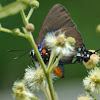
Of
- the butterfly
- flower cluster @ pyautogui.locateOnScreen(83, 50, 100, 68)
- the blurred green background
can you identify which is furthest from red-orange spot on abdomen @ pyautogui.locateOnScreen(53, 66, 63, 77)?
the blurred green background

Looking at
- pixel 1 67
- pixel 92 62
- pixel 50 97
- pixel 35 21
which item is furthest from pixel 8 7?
pixel 1 67

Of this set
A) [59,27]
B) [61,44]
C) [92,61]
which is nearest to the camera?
[61,44]

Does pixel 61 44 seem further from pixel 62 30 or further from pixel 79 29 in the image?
pixel 79 29

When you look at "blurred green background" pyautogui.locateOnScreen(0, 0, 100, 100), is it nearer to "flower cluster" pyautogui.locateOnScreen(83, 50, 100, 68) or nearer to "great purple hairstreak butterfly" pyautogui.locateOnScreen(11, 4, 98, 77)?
"great purple hairstreak butterfly" pyautogui.locateOnScreen(11, 4, 98, 77)

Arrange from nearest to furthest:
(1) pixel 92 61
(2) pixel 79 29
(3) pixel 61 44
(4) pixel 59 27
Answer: (3) pixel 61 44
(1) pixel 92 61
(4) pixel 59 27
(2) pixel 79 29

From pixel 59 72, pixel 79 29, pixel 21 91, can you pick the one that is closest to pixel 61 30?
pixel 59 72

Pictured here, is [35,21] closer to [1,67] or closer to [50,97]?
[1,67]

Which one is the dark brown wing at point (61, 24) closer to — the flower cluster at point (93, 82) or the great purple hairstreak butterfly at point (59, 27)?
the great purple hairstreak butterfly at point (59, 27)
